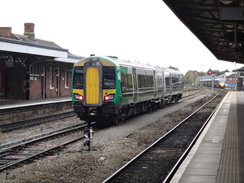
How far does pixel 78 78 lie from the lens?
1630 centimetres

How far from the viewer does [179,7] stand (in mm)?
13758

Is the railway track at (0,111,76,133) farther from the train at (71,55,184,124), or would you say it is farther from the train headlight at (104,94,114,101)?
the train headlight at (104,94,114,101)

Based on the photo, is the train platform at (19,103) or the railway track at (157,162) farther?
the train platform at (19,103)

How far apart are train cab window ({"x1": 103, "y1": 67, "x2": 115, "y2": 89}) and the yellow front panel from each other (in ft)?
1.16

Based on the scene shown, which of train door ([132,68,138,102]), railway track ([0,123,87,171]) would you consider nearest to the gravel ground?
railway track ([0,123,87,171])

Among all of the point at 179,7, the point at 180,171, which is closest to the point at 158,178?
the point at 180,171

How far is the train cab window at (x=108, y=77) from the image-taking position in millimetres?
16047

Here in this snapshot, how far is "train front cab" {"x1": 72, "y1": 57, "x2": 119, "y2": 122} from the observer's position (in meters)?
15.9

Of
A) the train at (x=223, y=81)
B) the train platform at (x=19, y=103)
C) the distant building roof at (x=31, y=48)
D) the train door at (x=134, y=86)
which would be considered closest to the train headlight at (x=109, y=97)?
the train door at (x=134, y=86)

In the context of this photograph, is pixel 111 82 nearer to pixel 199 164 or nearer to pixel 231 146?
pixel 231 146

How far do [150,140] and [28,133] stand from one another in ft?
16.9

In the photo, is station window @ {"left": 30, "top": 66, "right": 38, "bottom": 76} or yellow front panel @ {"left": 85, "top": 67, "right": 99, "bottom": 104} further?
station window @ {"left": 30, "top": 66, "right": 38, "bottom": 76}

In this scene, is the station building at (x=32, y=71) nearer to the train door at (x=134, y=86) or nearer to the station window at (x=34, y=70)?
the station window at (x=34, y=70)

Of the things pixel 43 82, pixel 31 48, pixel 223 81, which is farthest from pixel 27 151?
pixel 223 81
